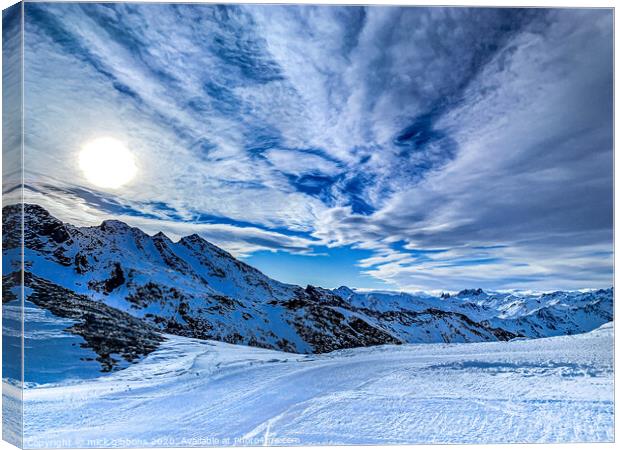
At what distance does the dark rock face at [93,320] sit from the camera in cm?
627

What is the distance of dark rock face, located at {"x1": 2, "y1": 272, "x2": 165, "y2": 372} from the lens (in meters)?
6.27

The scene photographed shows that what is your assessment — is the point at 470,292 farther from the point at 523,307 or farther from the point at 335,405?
the point at 335,405

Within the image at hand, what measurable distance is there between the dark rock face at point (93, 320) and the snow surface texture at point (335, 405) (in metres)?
0.31

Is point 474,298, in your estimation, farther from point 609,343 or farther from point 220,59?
point 220,59

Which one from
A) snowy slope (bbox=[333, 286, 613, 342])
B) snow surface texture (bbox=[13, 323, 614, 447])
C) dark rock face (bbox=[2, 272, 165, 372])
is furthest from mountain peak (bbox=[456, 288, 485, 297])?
dark rock face (bbox=[2, 272, 165, 372])

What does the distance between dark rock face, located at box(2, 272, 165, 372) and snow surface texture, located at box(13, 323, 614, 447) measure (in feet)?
1.03

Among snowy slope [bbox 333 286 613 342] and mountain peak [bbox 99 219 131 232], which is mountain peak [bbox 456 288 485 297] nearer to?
snowy slope [bbox 333 286 613 342]

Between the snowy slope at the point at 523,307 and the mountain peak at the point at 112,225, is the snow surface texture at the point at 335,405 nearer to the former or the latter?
the snowy slope at the point at 523,307

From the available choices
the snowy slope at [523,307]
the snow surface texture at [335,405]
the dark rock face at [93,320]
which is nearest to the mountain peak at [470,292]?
the snowy slope at [523,307]

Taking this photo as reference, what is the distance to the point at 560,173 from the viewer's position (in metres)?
6.75

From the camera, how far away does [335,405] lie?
6289 millimetres

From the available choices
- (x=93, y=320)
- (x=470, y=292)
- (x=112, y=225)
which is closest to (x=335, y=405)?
(x=470, y=292)

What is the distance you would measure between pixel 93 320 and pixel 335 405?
4641mm

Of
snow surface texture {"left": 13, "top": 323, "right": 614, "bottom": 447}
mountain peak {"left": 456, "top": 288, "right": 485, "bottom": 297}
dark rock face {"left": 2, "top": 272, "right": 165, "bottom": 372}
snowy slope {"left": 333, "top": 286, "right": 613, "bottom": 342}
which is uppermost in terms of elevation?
dark rock face {"left": 2, "top": 272, "right": 165, "bottom": 372}
